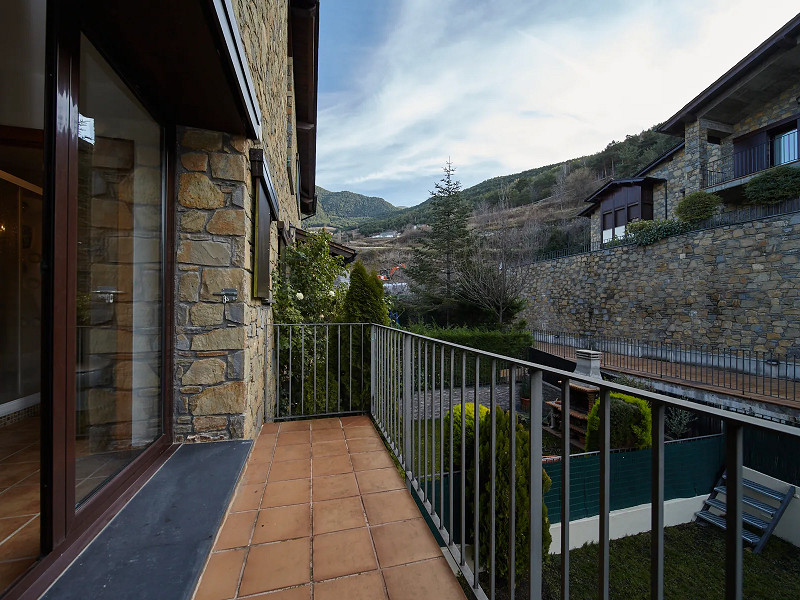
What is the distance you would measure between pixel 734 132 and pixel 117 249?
17050 mm

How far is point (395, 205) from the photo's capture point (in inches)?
1580

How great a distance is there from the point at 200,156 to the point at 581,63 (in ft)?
28.2

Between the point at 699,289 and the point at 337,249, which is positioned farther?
the point at 699,289

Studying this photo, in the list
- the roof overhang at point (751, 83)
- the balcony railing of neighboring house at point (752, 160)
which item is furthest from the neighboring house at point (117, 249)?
the balcony railing of neighboring house at point (752, 160)

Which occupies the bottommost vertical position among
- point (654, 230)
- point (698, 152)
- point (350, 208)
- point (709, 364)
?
point (709, 364)

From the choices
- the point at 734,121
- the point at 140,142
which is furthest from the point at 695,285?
the point at 140,142

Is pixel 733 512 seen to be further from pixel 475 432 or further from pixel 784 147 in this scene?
pixel 784 147

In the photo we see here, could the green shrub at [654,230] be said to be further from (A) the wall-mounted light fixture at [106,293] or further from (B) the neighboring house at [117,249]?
(A) the wall-mounted light fixture at [106,293]

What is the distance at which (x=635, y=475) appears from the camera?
3121 mm

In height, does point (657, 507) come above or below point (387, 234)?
below

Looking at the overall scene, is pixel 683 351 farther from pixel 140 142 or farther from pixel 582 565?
pixel 140 142

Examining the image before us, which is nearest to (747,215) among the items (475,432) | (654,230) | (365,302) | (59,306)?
(654,230)

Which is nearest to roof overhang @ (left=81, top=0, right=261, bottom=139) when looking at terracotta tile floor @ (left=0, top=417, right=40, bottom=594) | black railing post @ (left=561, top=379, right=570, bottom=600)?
terracotta tile floor @ (left=0, top=417, right=40, bottom=594)

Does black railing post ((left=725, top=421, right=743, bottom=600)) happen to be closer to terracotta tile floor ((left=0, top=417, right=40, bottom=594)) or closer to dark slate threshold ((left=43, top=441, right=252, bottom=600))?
dark slate threshold ((left=43, top=441, right=252, bottom=600))
